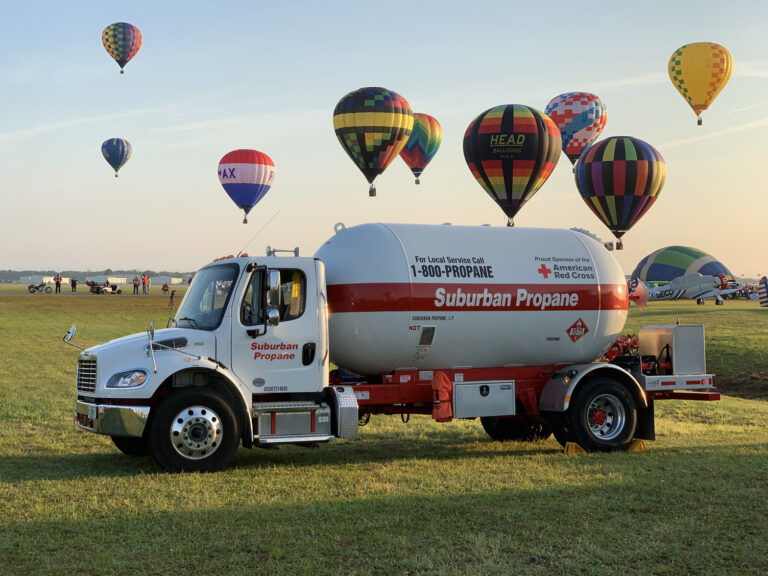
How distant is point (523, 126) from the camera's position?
37.3 m

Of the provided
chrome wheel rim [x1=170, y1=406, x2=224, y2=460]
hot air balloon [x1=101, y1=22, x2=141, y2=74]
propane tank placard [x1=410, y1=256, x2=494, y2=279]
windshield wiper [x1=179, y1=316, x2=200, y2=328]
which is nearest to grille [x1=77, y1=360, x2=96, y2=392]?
chrome wheel rim [x1=170, y1=406, x2=224, y2=460]

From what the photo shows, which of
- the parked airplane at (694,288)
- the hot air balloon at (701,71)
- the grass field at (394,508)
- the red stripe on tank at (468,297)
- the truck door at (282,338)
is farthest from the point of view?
the parked airplane at (694,288)

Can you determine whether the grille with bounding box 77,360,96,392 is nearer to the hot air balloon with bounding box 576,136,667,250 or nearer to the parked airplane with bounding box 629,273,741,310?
the hot air balloon with bounding box 576,136,667,250

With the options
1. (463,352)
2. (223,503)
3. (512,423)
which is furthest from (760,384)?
(223,503)

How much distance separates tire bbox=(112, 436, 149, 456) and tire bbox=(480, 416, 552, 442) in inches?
227

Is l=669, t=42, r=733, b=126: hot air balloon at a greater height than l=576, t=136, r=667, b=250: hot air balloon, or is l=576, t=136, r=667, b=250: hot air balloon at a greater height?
l=669, t=42, r=733, b=126: hot air balloon

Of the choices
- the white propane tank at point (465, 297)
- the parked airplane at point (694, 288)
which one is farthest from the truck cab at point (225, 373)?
the parked airplane at point (694, 288)

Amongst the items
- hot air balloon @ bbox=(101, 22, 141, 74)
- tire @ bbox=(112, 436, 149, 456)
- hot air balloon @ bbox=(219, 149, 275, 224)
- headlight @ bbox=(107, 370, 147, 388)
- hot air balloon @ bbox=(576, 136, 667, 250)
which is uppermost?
hot air balloon @ bbox=(101, 22, 141, 74)

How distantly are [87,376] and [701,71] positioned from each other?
47.3 m

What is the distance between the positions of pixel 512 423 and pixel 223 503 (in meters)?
6.70

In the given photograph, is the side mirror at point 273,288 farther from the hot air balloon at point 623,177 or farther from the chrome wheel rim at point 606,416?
the hot air balloon at point 623,177

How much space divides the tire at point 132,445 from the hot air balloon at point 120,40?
2512 inches

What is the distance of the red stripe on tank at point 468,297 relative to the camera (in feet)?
40.0

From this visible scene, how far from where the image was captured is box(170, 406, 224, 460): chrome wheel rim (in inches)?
433
